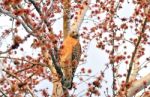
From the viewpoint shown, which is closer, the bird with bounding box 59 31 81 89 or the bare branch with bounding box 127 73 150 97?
the bare branch with bounding box 127 73 150 97

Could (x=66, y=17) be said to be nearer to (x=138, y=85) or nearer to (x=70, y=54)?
(x=70, y=54)

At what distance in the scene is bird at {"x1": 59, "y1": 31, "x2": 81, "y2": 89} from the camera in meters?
7.88

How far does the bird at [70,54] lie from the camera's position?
7875 mm

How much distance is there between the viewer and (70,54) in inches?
340

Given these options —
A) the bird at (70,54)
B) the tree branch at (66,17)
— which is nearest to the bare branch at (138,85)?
the bird at (70,54)

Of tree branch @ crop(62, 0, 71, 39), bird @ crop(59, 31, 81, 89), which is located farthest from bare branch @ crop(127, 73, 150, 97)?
tree branch @ crop(62, 0, 71, 39)

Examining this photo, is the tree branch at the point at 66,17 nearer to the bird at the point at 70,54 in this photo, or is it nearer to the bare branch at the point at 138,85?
the bird at the point at 70,54

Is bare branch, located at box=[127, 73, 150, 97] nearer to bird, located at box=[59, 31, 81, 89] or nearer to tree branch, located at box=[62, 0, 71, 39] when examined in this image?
bird, located at box=[59, 31, 81, 89]

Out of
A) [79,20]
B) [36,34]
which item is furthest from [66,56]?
[36,34]

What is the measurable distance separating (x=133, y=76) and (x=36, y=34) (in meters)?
4.16

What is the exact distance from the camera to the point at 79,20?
8.43 m

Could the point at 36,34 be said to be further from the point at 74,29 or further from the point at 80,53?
the point at 80,53

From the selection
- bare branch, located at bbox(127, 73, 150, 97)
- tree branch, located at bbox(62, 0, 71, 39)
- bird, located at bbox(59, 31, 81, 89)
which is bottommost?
bare branch, located at bbox(127, 73, 150, 97)

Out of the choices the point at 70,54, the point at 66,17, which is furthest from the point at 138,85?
the point at 66,17
